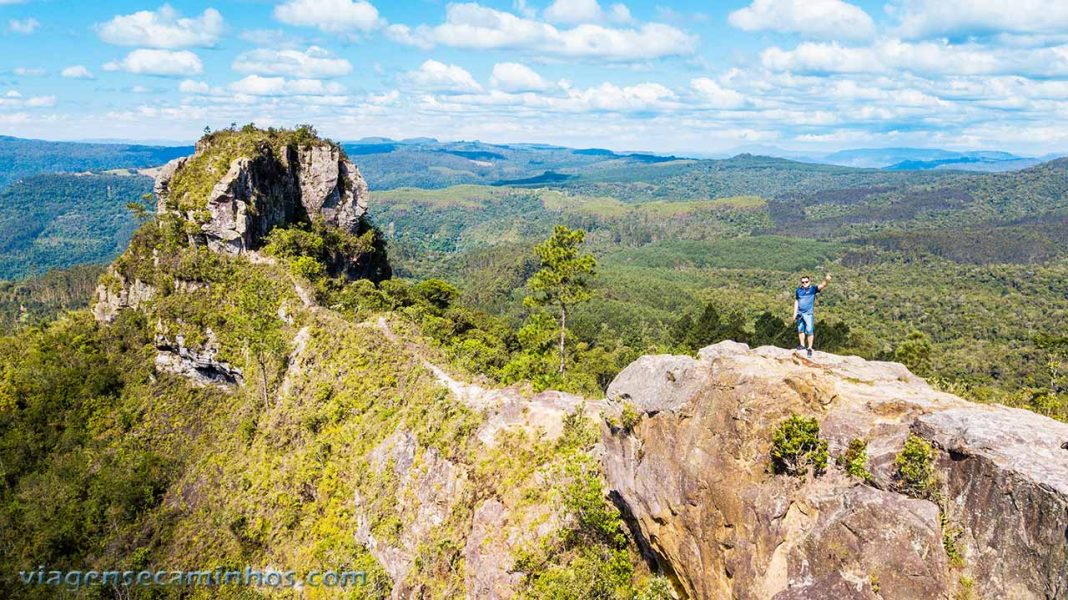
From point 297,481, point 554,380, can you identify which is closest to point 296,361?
point 297,481

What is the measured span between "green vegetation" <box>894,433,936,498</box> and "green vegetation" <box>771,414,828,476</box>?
1.62 meters

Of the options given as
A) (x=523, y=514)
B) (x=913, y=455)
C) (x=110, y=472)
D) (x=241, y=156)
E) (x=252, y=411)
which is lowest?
(x=110, y=472)

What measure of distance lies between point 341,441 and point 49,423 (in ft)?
108

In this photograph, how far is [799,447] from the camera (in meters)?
13.7

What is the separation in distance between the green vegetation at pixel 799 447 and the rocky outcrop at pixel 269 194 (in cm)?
5463

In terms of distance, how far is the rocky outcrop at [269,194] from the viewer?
5522 cm

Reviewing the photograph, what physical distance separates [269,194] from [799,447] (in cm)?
5964

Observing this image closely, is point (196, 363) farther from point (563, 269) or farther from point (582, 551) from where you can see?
point (582, 551)

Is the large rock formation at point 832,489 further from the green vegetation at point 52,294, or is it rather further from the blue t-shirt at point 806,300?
the green vegetation at point 52,294

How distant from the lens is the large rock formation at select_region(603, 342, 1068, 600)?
11.2m

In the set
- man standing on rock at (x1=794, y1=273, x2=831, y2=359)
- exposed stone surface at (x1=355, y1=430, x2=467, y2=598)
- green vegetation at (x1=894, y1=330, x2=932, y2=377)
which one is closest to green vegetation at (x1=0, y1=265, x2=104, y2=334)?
exposed stone surface at (x1=355, y1=430, x2=467, y2=598)

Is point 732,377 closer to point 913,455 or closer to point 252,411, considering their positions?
point 913,455

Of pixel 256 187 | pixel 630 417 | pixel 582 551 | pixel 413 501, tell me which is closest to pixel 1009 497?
pixel 630 417

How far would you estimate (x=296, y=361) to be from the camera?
41.2 metres
